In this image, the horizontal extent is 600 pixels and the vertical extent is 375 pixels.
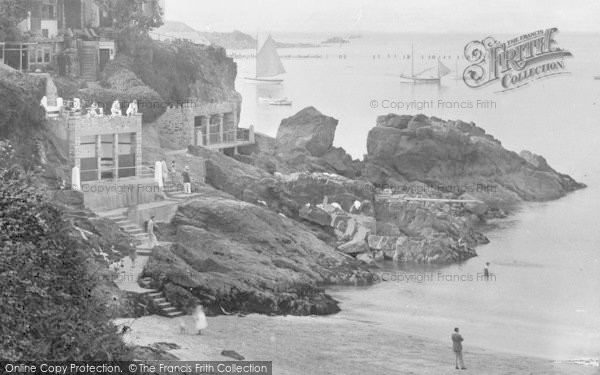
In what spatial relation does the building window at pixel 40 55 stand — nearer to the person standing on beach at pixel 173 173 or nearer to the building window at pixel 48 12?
the building window at pixel 48 12

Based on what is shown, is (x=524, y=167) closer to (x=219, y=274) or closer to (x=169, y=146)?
(x=169, y=146)

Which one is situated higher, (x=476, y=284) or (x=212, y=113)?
(x=212, y=113)

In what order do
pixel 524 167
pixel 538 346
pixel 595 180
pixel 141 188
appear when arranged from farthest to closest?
pixel 595 180 < pixel 524 167 < pixel 141 188 < pixel 538 346

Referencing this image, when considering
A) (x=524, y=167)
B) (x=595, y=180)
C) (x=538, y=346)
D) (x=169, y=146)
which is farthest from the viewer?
(x=595, y=180)

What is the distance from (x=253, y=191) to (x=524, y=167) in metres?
30.5

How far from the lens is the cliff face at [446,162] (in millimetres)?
83125

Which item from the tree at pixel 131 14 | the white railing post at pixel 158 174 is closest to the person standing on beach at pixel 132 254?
the white railing post at pixel 158 174

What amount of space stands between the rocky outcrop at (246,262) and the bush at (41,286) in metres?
16.5

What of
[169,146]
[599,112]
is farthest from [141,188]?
[599,112]

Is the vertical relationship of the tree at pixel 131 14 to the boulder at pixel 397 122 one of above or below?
above

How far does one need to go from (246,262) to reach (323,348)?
27.3ft

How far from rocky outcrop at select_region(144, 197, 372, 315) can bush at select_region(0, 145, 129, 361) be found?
16503mm

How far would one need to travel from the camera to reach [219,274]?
51750mm

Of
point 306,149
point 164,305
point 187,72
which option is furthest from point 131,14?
point 164,305
